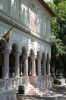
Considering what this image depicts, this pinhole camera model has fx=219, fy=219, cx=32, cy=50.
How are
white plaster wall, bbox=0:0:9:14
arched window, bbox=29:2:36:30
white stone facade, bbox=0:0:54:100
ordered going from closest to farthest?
white plaster wall, bbox=0:0:9:14 < white stone facade, bbox=0:0:54:100 < arched window, bbox=29:2:36:30

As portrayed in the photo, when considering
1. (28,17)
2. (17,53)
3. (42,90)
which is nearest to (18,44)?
(17,53)

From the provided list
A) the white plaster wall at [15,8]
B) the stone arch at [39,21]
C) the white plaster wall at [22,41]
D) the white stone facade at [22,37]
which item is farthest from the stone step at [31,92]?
the stone arch at [39,21]

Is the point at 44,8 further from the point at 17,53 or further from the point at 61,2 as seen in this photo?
the point at 61,2

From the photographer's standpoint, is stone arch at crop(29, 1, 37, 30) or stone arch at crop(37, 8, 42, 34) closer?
stone arch at crop(29, 1, 37, 30)

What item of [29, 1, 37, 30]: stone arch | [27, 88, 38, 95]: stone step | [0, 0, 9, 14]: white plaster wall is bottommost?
[27, 88, 38, 95]: stone step

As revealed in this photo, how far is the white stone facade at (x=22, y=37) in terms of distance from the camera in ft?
53.8

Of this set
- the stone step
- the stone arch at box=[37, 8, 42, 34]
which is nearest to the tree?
the stone arch at box=[37, 8, 42, 34]

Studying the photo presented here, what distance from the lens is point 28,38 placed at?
21.0m

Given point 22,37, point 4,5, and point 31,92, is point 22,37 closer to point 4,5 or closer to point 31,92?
point 4,5

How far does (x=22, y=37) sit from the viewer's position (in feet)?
64.3

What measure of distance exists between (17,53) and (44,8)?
9473mm

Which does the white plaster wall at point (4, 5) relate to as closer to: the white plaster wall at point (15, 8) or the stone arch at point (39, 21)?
the white plaster wall at point (15, 8)

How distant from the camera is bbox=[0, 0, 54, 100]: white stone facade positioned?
16.4m

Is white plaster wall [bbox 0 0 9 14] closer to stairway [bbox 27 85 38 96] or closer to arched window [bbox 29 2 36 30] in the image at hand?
arched window [bbox 29 2 36 30]
